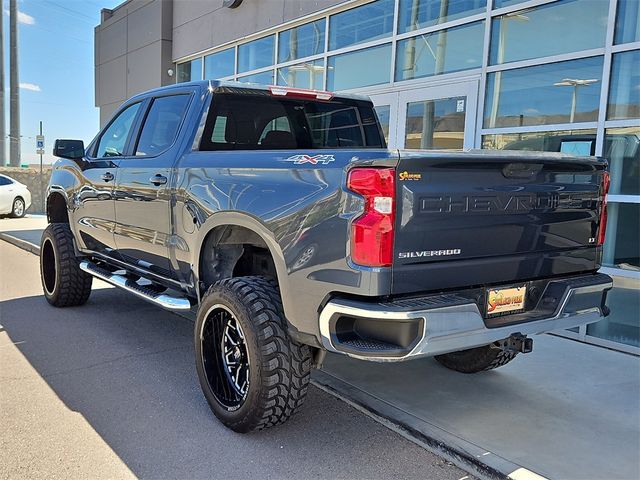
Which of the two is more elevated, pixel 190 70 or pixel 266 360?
pixel 190 70

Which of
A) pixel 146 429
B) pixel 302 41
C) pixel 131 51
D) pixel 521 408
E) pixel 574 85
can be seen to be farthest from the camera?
pixel 131 51

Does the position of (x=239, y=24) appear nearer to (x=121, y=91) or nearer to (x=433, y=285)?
(x=121, y=91)

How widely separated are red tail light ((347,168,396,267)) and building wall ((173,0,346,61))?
7050 millimetres

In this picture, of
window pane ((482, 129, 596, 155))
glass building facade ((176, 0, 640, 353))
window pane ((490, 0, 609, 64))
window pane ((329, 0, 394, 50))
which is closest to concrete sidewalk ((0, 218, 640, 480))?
glass building facade ((176, 0, 640, 353))

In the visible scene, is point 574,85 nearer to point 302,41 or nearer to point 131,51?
point 302,41

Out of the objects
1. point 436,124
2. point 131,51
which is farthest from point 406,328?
point 131,51

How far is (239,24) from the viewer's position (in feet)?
38.0

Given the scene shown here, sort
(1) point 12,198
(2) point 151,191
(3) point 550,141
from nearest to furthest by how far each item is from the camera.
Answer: (2) point 151,191
(3) point 550,141
(1) point 12,198

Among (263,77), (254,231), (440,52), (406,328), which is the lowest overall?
(406,328)

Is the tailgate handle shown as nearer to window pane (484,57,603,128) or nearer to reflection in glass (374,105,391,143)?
window pane (484,57,603,128)

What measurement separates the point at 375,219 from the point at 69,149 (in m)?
4.04

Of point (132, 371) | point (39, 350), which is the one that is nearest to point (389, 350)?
point (132, 371)

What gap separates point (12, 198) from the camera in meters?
16.5

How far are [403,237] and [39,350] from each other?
364cm
